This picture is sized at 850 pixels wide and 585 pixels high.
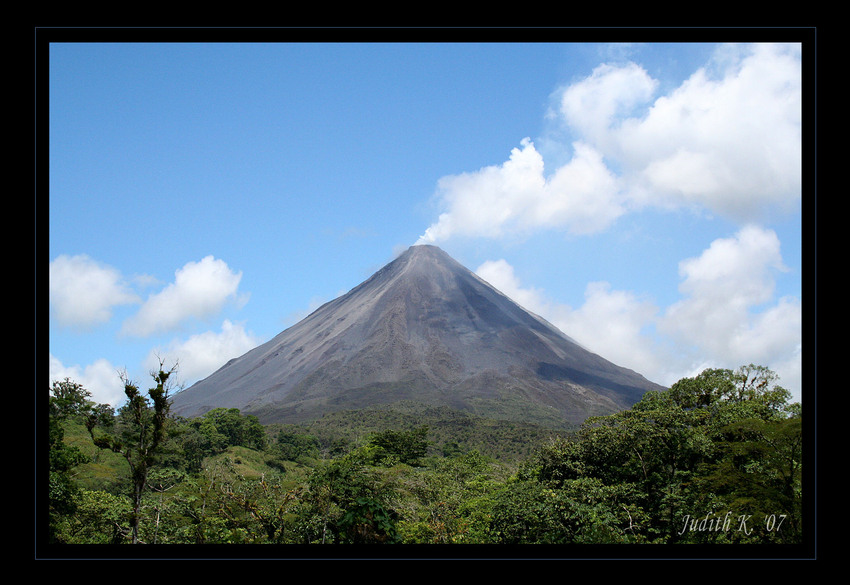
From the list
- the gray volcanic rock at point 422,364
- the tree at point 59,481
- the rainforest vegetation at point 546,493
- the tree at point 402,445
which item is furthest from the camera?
the gray volcanic rock at point 422,364

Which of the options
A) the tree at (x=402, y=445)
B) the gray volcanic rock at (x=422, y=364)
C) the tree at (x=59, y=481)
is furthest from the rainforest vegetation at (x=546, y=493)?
the gray volcanic rock at (x=422, y=364)

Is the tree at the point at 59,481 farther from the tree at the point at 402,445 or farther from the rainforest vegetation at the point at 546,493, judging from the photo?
the tree at the point at 402,445

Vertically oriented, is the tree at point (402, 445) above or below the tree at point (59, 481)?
below

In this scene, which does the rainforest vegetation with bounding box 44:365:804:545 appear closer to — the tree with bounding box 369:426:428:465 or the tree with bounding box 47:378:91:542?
the tree with bounding box 47:378:91:542

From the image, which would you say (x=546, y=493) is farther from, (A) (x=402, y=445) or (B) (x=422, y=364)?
(B) (x=422, y=364)

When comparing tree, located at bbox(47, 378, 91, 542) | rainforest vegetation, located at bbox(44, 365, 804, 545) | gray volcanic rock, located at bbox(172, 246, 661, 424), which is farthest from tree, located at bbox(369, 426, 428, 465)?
gray volcanic rock, located at bbox(172, 246, 661, 424)
